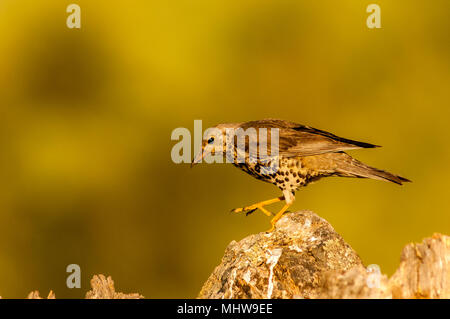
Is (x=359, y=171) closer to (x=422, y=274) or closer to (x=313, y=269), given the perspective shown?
(x=313, y=269)

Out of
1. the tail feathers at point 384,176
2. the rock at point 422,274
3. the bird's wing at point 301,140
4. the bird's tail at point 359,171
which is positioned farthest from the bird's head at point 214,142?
the rock at point 422,274

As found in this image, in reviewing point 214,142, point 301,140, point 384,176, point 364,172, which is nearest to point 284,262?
point 384,176

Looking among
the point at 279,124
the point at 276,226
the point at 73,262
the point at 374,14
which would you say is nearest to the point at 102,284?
the point at 276,226

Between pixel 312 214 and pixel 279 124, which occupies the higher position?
pixel 279 124

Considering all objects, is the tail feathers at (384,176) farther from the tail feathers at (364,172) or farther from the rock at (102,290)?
the rock at (102,290)

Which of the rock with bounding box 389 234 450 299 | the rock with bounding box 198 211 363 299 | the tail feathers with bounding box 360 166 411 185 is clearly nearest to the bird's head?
the tail feathers with bounding box 360 166 411 185

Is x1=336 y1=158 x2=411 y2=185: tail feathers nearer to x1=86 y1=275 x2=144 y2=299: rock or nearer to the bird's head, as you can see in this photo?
the bird's head

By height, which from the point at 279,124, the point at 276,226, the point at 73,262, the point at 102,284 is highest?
the point at 279,124
